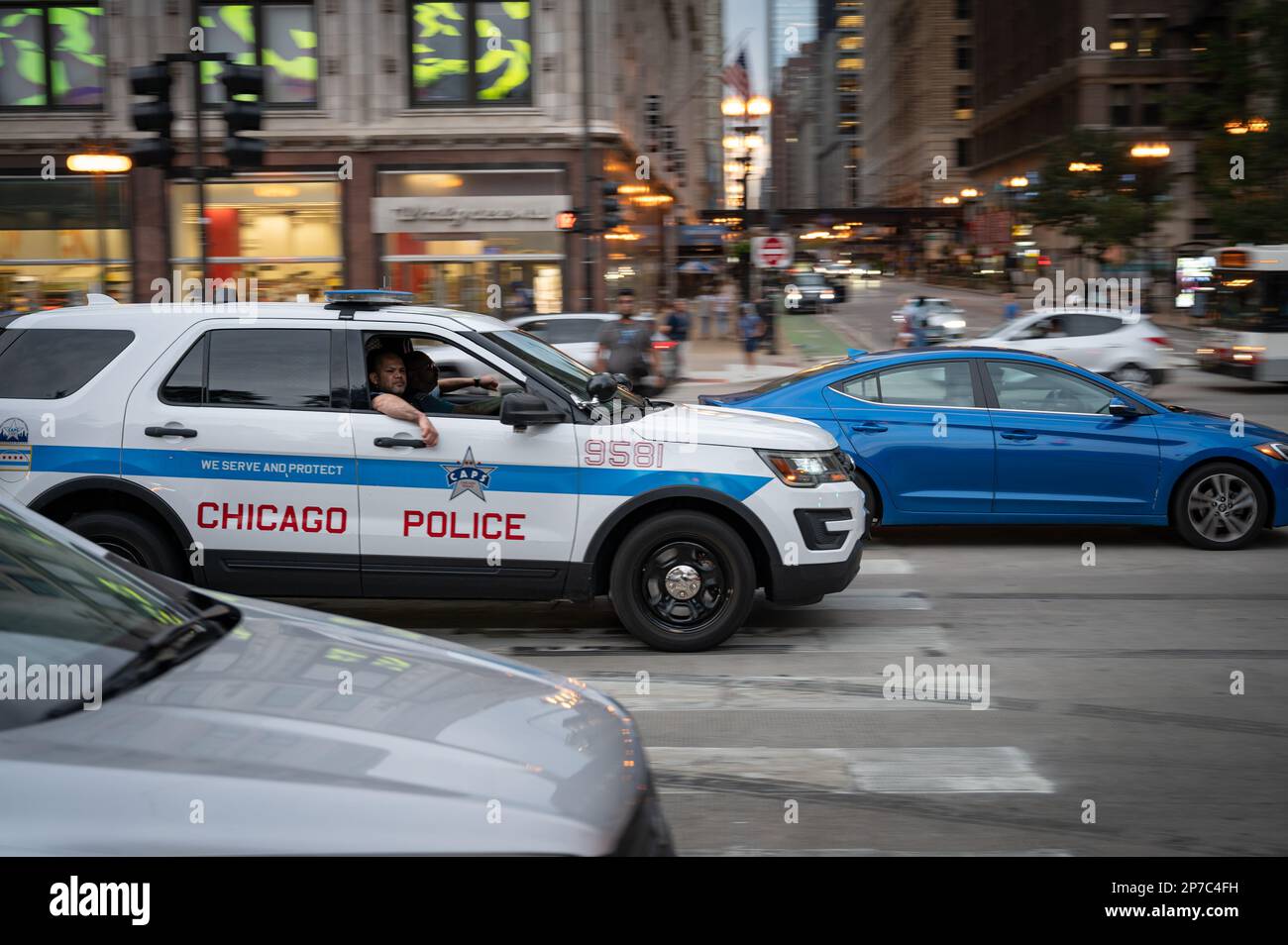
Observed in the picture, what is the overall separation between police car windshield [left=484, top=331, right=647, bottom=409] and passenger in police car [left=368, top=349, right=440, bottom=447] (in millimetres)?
491

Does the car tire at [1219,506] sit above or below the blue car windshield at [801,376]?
below

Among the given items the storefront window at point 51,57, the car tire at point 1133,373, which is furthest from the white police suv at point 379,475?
the storefront window at point 51,57

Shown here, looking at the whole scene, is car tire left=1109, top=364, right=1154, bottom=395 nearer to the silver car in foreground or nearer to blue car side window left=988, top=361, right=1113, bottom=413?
blue car side window left=988, top=361, right=1113, bottom=413

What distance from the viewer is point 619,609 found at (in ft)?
23.7

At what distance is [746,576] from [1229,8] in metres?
62.6

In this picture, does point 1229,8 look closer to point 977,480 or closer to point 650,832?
point 977,480

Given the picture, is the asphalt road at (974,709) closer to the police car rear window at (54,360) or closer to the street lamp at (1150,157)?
the police car rear window at (54,360)

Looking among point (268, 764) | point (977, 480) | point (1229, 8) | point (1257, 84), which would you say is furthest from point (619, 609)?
point (1229, 8)

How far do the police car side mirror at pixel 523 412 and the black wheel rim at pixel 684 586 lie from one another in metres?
0.97

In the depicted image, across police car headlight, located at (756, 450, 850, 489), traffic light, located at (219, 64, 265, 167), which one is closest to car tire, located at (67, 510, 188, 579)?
police car headlight, located at (756, 450, 850, 489)

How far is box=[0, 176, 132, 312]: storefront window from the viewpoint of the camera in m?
31.6

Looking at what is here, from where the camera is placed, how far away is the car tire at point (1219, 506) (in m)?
10.2

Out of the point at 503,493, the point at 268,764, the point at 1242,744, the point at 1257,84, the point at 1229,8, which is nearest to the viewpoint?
the point at 268,764

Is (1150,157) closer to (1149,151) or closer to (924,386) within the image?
(1149,151)
